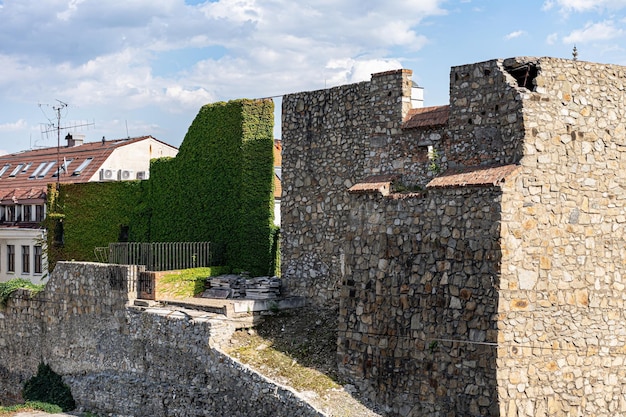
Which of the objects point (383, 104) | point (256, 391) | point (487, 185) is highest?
point (383, 104)

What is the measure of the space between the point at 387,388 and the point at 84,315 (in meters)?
9.79

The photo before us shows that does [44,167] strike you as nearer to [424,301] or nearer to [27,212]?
[27,212]

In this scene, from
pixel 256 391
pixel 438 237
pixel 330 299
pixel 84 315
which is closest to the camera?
pixel 438 237

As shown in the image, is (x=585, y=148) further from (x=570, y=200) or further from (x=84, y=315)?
(x=84, y=315)

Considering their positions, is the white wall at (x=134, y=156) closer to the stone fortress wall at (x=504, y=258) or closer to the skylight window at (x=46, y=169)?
the skylight window at (x=46, y=169)

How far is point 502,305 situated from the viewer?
41.9 feet

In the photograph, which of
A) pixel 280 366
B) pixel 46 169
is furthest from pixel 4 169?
pixel 280 366

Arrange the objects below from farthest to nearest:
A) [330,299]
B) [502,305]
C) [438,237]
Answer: [330,299], [438,237], [502,305]

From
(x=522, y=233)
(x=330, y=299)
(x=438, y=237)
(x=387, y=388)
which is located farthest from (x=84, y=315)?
(x=522, y=233)

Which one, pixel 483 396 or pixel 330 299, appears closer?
pixel 483 396

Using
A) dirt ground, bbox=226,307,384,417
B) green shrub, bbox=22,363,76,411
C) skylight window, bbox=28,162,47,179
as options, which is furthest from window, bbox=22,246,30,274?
dirt ground, bbox=226,307,384,417

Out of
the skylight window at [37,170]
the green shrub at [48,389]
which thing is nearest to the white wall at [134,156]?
the skylight window at [37,170]

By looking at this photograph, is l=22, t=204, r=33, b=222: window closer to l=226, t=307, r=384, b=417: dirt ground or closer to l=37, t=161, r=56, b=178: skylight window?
l=37, t=161, r=56, b=178: skylight window

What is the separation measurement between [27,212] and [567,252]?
920 inches
